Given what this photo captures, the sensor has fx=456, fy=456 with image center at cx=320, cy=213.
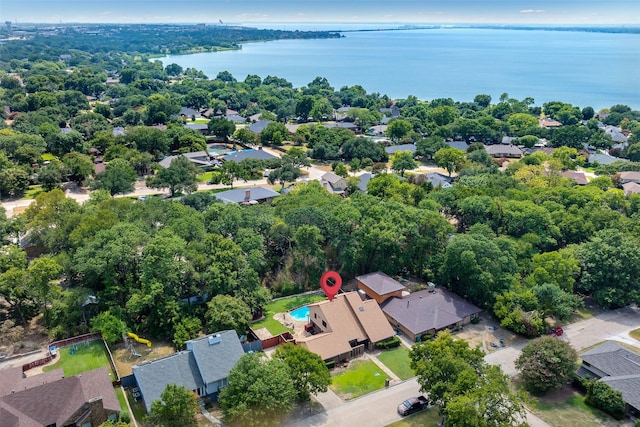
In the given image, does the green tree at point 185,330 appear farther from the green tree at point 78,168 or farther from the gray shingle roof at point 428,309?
the green tree at point 78,168

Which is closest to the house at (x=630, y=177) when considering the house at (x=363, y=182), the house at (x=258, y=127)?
the house at (x=363, y=182)

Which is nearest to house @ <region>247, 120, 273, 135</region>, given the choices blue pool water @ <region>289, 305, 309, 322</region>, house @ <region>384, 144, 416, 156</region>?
house @ <region>384, 144, 416, 156</region>

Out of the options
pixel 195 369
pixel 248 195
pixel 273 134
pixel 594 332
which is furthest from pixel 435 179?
pixel 195 369

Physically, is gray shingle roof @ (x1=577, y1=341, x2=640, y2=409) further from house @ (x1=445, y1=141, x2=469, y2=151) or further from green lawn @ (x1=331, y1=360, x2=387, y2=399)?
house @ (x1=445, y1=141, x2=469, y2=151)

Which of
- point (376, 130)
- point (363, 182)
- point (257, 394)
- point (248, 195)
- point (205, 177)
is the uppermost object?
point (257, 394)

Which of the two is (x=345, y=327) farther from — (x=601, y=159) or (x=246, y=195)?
(x=601, y=159)

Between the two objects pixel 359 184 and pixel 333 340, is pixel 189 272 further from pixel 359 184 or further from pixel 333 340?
pixel 359 184
